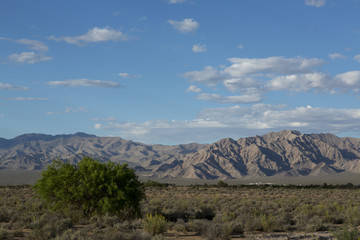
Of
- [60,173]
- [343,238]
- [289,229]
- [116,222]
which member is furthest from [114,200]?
[343,238]

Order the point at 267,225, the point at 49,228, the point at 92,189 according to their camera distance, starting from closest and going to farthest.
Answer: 1. the point at 49,228
2. the point at 267,225
3. the point at 92,189

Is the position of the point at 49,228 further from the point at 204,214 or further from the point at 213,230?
the point at 204,214

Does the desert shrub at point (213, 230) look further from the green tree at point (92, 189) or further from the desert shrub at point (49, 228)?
the desert shrub at point (49, 228)

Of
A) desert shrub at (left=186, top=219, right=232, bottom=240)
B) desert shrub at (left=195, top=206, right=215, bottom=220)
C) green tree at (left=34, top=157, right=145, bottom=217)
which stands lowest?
desert shrub at (left=195, top=206, right=215, bottom=220)

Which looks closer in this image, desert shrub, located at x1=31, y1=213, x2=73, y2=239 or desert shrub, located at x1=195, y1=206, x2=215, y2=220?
desert shrub, located at x1=31, y1=213, x2=73, y2=239

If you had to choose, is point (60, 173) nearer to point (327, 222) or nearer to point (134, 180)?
point (134, 180)

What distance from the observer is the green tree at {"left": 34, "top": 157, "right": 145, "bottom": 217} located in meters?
19.8

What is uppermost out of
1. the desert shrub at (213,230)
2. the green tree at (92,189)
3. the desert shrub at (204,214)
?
the green tree at (92,189)

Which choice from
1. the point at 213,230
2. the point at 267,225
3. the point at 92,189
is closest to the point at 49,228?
the point at 92,189

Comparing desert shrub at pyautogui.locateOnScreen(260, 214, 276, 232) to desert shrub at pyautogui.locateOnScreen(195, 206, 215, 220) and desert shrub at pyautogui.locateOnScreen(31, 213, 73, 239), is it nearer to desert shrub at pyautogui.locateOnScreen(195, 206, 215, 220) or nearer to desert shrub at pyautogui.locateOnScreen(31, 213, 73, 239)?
desert shrub at pyautogui.locateOnScreen(195, 206, 215, 220)

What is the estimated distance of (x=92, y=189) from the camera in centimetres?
1970

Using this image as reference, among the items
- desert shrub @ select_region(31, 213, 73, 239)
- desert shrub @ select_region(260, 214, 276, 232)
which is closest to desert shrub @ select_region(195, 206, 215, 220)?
desert shrub @ select_region(260, 214, 276, 232)

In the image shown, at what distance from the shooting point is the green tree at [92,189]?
19844mm

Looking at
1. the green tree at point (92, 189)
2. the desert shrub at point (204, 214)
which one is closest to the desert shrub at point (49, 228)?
the green tree at point (92, 189)
